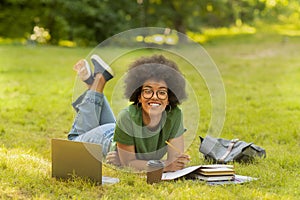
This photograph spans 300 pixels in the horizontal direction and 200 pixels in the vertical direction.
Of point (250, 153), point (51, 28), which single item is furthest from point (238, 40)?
point (250, 153)

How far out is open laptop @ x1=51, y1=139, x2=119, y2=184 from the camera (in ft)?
11.0

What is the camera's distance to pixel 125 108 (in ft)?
12.3

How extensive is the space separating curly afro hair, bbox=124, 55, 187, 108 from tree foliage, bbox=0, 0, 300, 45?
9.87m

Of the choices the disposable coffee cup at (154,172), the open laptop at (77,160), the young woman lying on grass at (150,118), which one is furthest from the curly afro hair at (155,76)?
the open laptop at (77,160)

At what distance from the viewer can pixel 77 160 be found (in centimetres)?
343

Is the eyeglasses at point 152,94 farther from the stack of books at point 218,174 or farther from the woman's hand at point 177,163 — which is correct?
A: the stack of books at point 218,174

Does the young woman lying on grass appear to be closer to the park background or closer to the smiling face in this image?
the smiling face

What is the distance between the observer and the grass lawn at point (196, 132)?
3.32 meters

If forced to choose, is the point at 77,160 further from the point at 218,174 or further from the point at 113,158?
the point at 218,174

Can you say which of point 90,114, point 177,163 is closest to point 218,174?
point 177,163

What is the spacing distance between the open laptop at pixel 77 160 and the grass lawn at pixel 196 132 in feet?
0.20

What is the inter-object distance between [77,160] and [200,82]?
424 centimetres

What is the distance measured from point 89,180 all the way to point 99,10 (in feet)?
34.9

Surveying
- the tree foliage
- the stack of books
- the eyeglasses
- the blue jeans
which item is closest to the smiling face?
the eyeglasses
